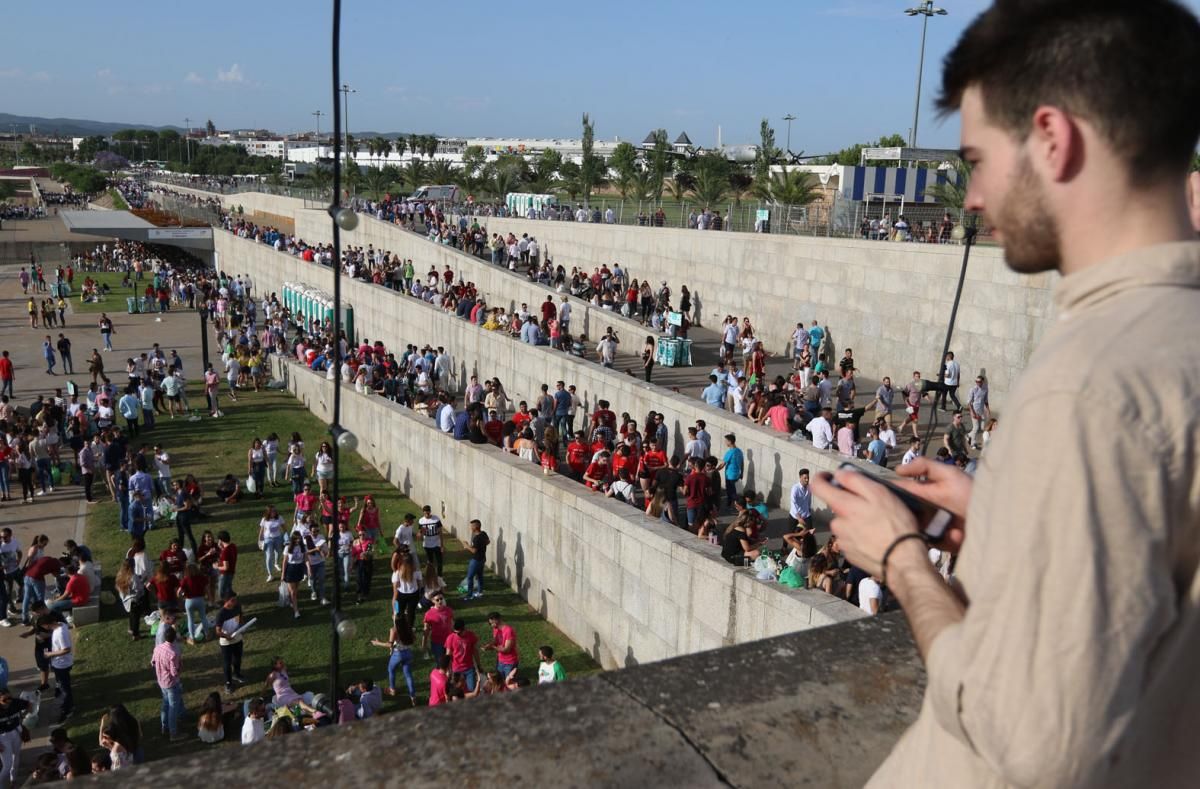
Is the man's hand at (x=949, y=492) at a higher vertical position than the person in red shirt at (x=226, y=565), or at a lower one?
higher

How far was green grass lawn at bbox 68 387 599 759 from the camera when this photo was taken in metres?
11.8

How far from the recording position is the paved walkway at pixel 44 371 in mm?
12648

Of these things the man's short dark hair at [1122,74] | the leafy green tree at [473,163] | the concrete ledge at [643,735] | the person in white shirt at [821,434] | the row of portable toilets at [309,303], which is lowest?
the row of portable toilets at [309,303]

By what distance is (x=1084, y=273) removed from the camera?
45.2 inches

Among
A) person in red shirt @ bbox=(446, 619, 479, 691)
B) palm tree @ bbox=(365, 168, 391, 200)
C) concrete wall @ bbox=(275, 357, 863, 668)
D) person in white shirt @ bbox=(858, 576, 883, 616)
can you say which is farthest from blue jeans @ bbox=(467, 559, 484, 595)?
palm tree @ bbox=(365, 168, 391, 200)

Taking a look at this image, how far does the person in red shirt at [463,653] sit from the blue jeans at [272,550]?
5.14 m

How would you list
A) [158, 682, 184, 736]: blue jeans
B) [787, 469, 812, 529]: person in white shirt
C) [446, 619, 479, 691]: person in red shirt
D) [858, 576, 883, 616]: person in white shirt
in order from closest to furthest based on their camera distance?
1. [858, 576, 883, 616]: person in white shirt
2. [158, 682, 184, 736]: blue jeans
3. [446, 619, 479, 691]: person in red shirt
4. [787, 469, 812, 529]: person in white shirt

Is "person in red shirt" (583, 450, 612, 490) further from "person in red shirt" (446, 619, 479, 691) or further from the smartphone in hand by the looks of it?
the smartphone in hand

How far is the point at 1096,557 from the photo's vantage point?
0.96 metres

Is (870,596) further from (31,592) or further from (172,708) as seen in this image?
Result: (31,592)

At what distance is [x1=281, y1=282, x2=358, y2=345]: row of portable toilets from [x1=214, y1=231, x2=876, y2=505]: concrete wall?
680mm

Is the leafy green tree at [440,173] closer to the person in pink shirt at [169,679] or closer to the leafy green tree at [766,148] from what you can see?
the leafy green tree at [766,148]

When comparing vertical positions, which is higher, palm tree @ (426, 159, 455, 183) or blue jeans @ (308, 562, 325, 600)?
palm tree @ (426, 159, 455, 183)

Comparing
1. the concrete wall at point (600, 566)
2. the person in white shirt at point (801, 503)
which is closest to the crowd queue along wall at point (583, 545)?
the concrete wall at point (600, 566)
